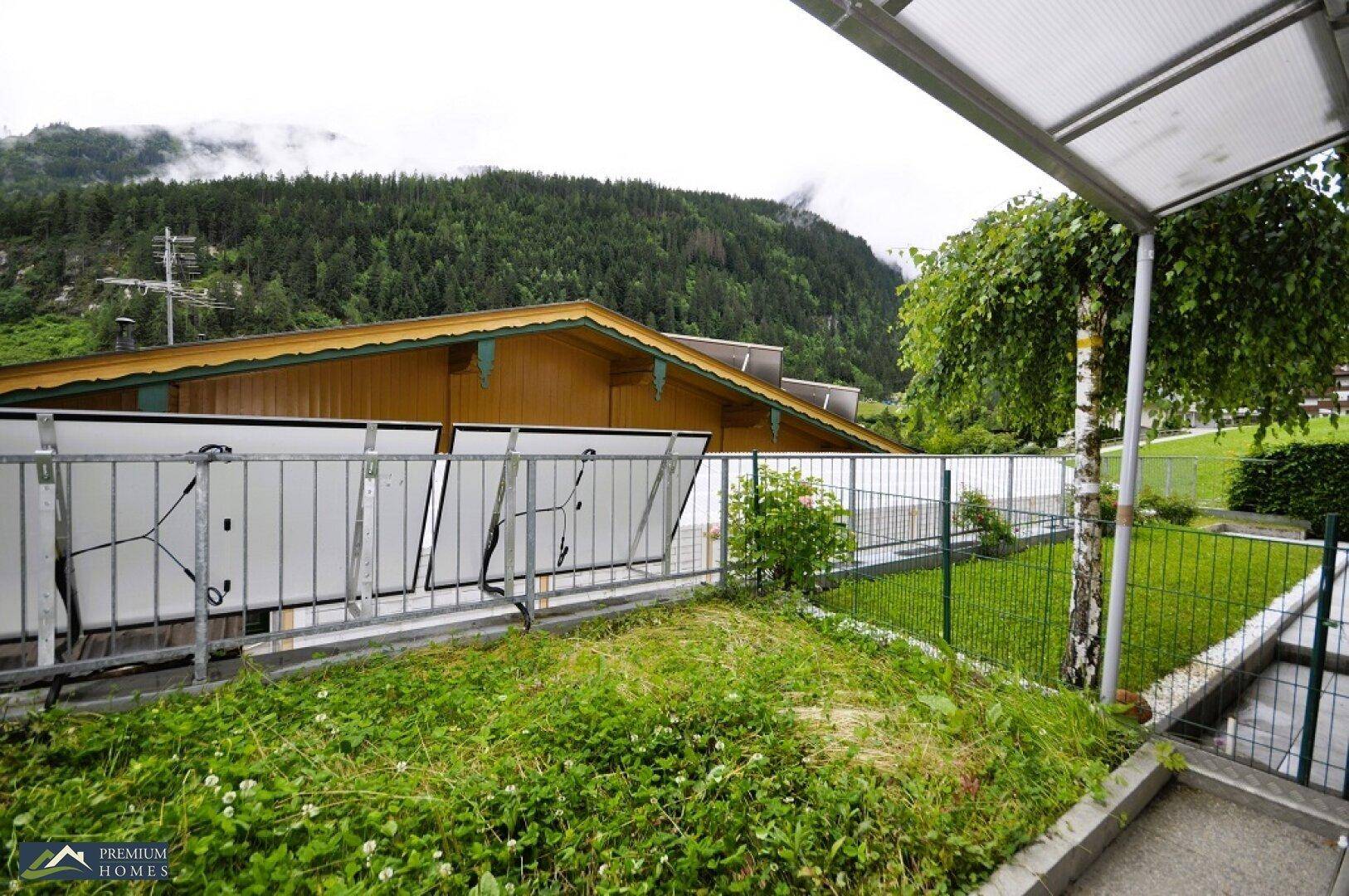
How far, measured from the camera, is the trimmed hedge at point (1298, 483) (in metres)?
14.1

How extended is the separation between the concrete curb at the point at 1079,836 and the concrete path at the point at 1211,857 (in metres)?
0.07

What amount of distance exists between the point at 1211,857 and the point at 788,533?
350 cm

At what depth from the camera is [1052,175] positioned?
282 centimetres

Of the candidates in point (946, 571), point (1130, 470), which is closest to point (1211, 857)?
point (1130, 470)

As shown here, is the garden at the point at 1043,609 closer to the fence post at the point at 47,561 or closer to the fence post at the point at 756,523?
the fence post at the point at 756,523

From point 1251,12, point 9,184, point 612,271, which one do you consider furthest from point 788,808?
point 9,184

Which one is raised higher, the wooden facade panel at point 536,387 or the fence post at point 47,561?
the wooden facade panel at point 536,387

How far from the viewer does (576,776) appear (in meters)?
2.71

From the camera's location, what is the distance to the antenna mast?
31969 mm

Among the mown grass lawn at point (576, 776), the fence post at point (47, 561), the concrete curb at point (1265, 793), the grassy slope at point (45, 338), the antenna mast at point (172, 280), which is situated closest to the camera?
the mown grass lawn at point (576, 776)

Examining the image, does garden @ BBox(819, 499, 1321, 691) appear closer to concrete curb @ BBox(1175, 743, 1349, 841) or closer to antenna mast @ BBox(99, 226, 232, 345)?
concrete curb @ BBox(1175, 743, 1349, 841)

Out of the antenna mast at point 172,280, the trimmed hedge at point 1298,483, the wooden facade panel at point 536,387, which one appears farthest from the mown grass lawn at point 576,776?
the antenna mast at point 172,280

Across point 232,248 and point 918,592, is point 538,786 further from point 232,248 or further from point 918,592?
point 232,248

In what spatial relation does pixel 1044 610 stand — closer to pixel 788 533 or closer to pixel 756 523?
pixel 788 533
